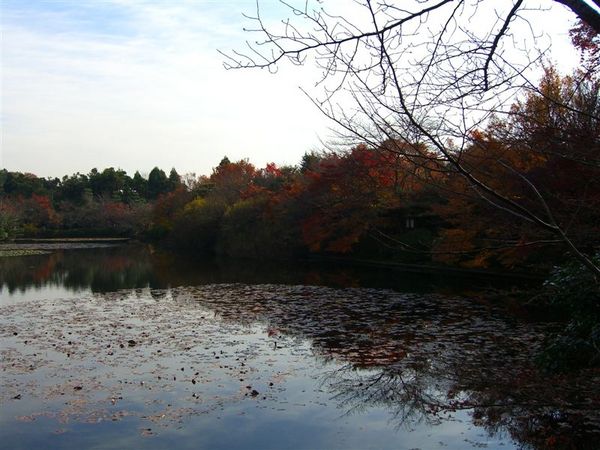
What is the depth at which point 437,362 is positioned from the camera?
818cm

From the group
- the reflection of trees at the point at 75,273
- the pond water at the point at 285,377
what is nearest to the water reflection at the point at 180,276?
the reflection of trees at the point at 75,273

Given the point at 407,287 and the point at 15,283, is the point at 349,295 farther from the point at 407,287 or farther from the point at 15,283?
the point at 15,283

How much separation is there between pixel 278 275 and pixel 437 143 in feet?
67.8

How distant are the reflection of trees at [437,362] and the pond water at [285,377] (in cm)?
3

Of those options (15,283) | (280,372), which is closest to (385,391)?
(280,372)

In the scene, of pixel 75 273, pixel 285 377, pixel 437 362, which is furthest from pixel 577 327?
pixel 75 273

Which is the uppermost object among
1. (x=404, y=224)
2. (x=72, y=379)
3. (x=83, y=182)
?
(x=83, y=182)

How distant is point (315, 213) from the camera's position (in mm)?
27344

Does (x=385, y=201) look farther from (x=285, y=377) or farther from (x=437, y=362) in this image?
(x=285, y=377)

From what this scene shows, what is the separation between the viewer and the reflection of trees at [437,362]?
5645mm

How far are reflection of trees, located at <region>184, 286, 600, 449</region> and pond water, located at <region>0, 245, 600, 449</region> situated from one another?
0.03 meters

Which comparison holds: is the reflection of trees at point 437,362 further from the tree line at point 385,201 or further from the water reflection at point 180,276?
the water reflection at point 180,276

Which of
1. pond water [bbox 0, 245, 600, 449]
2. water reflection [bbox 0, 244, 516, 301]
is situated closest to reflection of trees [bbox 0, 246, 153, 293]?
water reflection [bbox 0, 244, 516, 301]

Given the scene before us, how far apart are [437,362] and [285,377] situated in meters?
2.20
